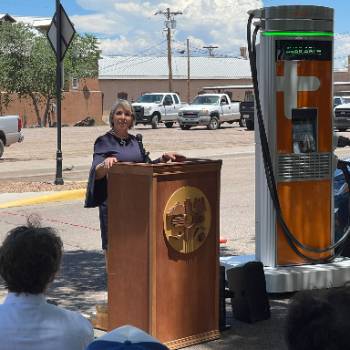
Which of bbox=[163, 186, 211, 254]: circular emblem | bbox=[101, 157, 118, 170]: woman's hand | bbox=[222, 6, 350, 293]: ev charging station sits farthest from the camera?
bbox=[222, 6, 350, 293]: ev charging station

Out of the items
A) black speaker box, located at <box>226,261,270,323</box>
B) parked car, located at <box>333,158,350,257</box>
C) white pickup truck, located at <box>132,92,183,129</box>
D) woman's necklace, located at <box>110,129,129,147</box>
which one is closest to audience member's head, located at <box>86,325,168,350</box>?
woman's necklace, located at <box>110,129,129,147</box>

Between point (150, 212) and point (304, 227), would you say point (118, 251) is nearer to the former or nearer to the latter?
point (150, 212)

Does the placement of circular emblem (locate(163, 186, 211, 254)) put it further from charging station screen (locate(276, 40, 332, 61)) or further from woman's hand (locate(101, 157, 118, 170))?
charging station screen (locate(276, 40, 332, 61))

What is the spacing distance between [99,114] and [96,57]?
18.0 feet

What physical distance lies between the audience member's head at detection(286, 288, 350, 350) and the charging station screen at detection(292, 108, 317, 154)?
4.99 meters

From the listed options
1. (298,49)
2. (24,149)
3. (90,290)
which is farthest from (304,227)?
(24,149)

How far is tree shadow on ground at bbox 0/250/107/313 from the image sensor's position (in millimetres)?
6781

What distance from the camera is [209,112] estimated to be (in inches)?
1587

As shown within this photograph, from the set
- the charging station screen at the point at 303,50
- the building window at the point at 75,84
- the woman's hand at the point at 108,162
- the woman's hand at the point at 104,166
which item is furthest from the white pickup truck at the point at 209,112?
the woman's hand at the point at 108,162

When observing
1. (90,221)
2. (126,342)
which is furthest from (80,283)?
(126,342)

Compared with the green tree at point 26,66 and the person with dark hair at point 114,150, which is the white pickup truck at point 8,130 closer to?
the person with dark hair at point 114,150

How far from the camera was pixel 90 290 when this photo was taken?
23.6 ft

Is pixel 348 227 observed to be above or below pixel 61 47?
below

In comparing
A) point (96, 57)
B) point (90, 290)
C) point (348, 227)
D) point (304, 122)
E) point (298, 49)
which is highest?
point (96, 57)
